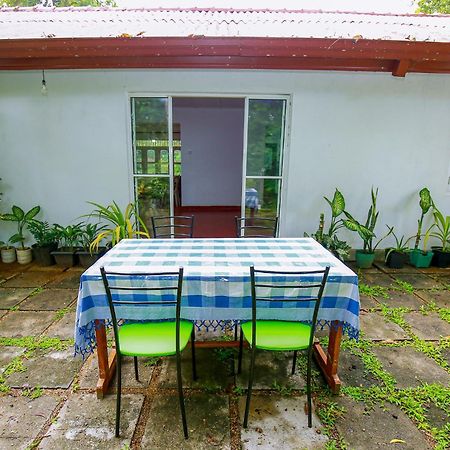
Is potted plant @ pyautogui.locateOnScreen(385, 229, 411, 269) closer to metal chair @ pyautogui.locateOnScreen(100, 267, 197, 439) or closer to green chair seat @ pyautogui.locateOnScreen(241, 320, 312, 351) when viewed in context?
green chair seat @ pyautogui.locateOnScreen(241, 320, 312, 351)

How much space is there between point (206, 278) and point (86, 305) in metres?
0.68

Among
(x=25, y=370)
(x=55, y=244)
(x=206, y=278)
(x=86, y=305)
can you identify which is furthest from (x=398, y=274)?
(x=55, y=244)

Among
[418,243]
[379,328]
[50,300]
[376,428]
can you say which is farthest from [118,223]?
[418,243]

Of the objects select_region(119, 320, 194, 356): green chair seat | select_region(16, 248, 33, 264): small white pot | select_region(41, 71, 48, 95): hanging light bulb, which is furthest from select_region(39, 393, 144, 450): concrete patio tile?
select_region(41, 71, 48, 95): hanging light bulb

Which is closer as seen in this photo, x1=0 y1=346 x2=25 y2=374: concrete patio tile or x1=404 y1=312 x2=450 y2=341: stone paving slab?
x1=0 y1=346 x2=25 y2=374: concrete patio tile

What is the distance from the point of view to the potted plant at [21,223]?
3881 mm

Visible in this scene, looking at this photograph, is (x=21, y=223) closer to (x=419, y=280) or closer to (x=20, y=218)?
(x=20, y=218)

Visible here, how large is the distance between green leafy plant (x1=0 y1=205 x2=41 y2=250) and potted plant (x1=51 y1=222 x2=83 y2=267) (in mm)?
307

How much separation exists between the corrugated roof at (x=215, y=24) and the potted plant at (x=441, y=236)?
209 cm

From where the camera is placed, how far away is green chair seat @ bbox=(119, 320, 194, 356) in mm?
1577

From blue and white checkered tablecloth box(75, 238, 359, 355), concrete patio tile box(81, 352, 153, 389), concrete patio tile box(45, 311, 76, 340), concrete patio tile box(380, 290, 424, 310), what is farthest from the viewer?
concrete patio tile box(380, 290, 424, 310)

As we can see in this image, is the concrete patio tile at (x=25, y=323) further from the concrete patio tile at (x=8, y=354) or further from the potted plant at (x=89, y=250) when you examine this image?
the potted plant at (x=89, y=250)

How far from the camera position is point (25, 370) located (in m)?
2.07

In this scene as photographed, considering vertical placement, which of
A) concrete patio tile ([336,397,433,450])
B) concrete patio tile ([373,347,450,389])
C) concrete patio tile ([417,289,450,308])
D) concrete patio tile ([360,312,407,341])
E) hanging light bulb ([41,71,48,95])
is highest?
hanging light bulb ([41,71,48,95])
